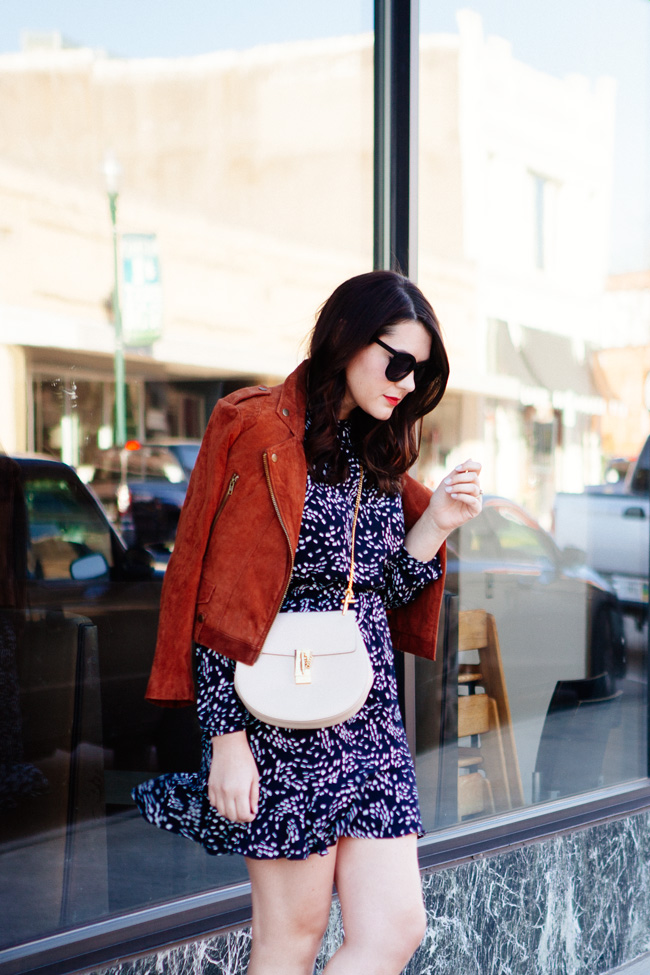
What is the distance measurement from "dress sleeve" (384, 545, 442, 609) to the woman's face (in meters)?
0.32

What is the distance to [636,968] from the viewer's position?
3375 mm

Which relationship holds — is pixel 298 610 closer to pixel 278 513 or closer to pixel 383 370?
pixel 278 513

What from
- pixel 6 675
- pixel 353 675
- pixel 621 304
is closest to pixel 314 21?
pixel 621 304

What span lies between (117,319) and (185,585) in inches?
223

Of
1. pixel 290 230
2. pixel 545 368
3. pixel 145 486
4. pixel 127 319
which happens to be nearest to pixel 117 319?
pixel 127 319

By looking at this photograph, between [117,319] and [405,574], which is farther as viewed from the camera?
[117,319]

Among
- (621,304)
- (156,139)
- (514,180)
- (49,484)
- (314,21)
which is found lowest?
(49,484)

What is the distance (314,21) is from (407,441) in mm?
3418

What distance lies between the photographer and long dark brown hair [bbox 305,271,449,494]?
183 centimetres

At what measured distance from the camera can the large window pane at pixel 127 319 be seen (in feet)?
9.19

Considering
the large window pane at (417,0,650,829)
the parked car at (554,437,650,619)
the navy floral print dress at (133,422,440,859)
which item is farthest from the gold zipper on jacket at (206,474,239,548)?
the parked car at (554,437,650,619)

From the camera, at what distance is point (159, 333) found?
8031mm

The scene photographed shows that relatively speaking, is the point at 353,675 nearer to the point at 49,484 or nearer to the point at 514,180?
the point at 49,484

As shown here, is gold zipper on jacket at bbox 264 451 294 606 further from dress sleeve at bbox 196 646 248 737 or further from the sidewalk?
the sidewalk
